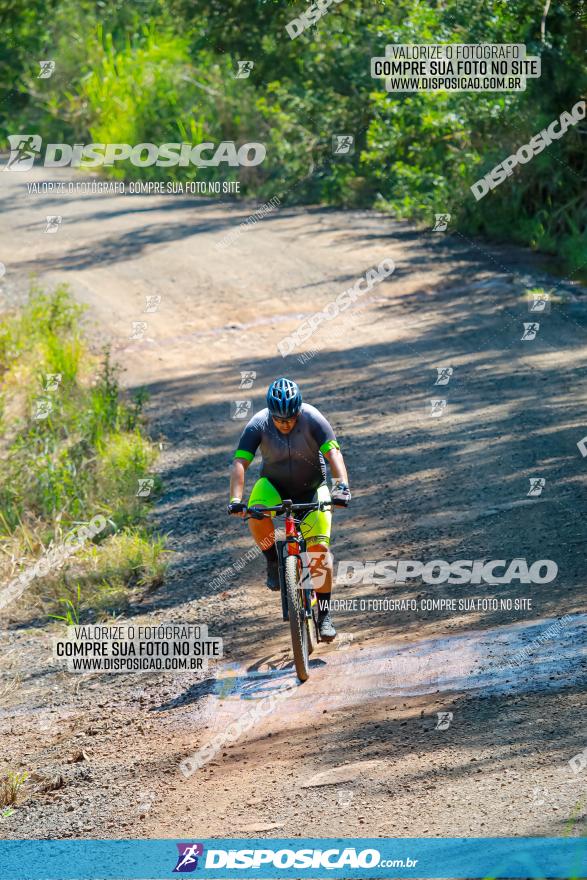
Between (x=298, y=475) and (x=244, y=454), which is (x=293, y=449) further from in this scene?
(x=244, y=454)

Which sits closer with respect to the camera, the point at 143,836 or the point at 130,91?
the point at 143,836

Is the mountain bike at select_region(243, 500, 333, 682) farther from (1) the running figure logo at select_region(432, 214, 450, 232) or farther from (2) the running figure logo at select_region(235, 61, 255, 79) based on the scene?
(2) the running figure logo at select_region(235, 61, 255, 79)

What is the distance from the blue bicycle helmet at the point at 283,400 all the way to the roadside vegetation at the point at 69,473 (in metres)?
3.42

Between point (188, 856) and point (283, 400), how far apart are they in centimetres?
324

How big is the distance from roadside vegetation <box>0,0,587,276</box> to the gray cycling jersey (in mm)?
7170

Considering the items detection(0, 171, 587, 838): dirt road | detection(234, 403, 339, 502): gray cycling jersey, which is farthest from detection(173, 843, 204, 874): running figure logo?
detection(234, 403, 339, 502): gray cycling jersey

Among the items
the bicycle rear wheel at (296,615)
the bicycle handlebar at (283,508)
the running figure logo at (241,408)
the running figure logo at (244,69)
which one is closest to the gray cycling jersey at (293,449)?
the bicycle handlebar at (283,508)

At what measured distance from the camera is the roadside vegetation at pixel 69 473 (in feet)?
36.6

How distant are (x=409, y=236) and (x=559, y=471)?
11.8m

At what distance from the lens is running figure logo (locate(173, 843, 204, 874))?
19.9 ft

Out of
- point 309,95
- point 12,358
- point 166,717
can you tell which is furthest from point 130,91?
point 166,717

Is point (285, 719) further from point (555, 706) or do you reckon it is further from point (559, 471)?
point (559, 471)

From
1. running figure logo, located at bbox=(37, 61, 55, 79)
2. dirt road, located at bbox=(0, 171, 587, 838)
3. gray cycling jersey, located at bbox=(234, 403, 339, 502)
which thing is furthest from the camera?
running figure logo, located at bbox=(37, 61, 55, 79)

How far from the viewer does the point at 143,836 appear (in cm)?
659
